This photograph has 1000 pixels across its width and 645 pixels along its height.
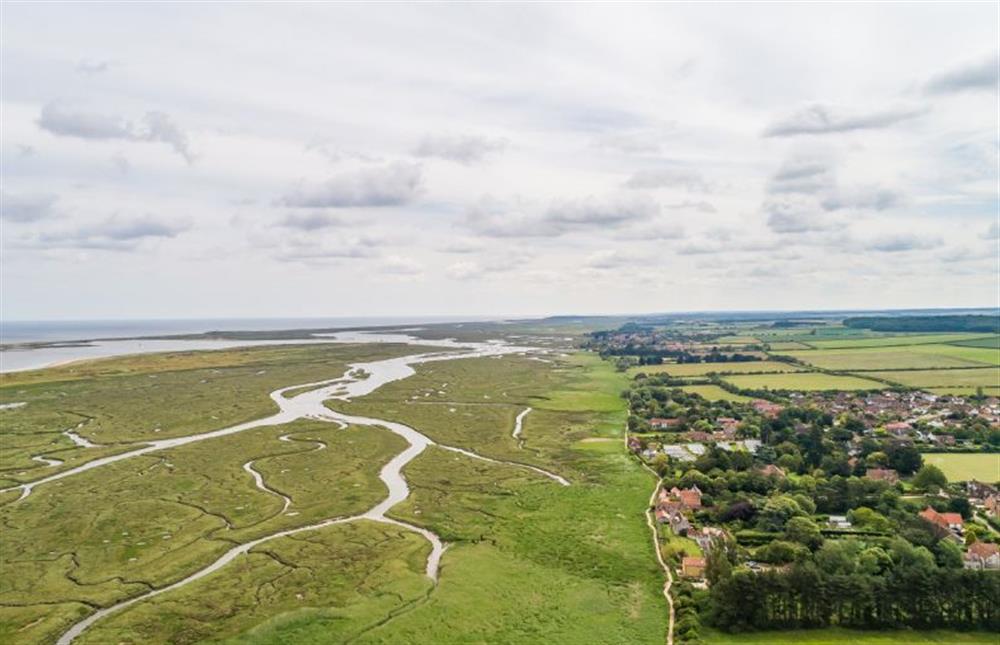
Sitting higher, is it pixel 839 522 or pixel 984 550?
pixel 984 550

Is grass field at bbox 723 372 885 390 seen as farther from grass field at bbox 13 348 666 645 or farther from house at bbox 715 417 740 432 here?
grass field at bbox 13 348 666 645

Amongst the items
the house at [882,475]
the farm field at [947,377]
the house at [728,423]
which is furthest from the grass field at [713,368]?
the house at [882,475]

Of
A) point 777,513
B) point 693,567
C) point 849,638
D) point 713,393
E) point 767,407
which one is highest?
point 767,407

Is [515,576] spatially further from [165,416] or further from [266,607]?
[165,416]

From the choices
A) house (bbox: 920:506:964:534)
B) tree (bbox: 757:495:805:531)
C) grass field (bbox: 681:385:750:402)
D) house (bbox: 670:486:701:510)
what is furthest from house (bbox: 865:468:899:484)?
grass field (bbox: 681:385:750:402)

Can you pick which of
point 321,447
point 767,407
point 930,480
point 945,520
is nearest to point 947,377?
point 767,407

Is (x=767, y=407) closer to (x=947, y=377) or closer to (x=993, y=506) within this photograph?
A: (x=993, y=506)
